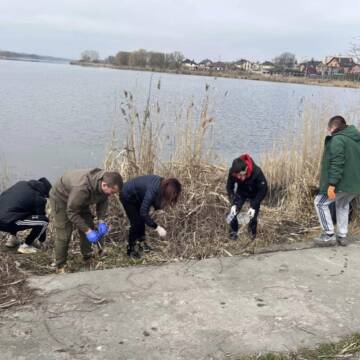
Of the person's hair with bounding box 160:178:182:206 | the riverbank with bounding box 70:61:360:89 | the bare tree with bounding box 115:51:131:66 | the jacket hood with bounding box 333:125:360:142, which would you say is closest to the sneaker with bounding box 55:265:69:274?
the person's hair with bounding box 160:178:182:206

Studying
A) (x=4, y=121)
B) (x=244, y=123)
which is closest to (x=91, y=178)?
(x=244, y=123)

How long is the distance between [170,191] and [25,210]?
1613 millimetres

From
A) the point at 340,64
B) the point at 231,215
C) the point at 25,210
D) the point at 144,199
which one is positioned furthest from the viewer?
the point at 340,64

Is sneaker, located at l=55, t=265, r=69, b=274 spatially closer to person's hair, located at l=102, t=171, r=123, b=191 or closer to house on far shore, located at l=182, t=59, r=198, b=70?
person's hair, located at l=102, t=171, r=123, b=191

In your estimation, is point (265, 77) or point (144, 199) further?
point (265, 77)

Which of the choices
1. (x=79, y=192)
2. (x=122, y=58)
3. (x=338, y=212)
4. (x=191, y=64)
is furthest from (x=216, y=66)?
(x=122, y=58)

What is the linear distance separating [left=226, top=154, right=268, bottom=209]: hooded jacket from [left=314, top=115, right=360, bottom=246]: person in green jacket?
66cm

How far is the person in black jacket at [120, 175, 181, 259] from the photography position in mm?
4176

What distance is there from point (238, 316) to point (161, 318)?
0.55m

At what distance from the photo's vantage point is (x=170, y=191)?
414 cm

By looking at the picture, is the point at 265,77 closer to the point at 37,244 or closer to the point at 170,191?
the point at 37,244

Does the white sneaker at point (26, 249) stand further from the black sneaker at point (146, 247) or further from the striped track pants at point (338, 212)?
the striped track pants at point (338, 212)

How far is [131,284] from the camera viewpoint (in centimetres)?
382

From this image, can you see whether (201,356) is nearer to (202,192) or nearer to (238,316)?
(238,316)
